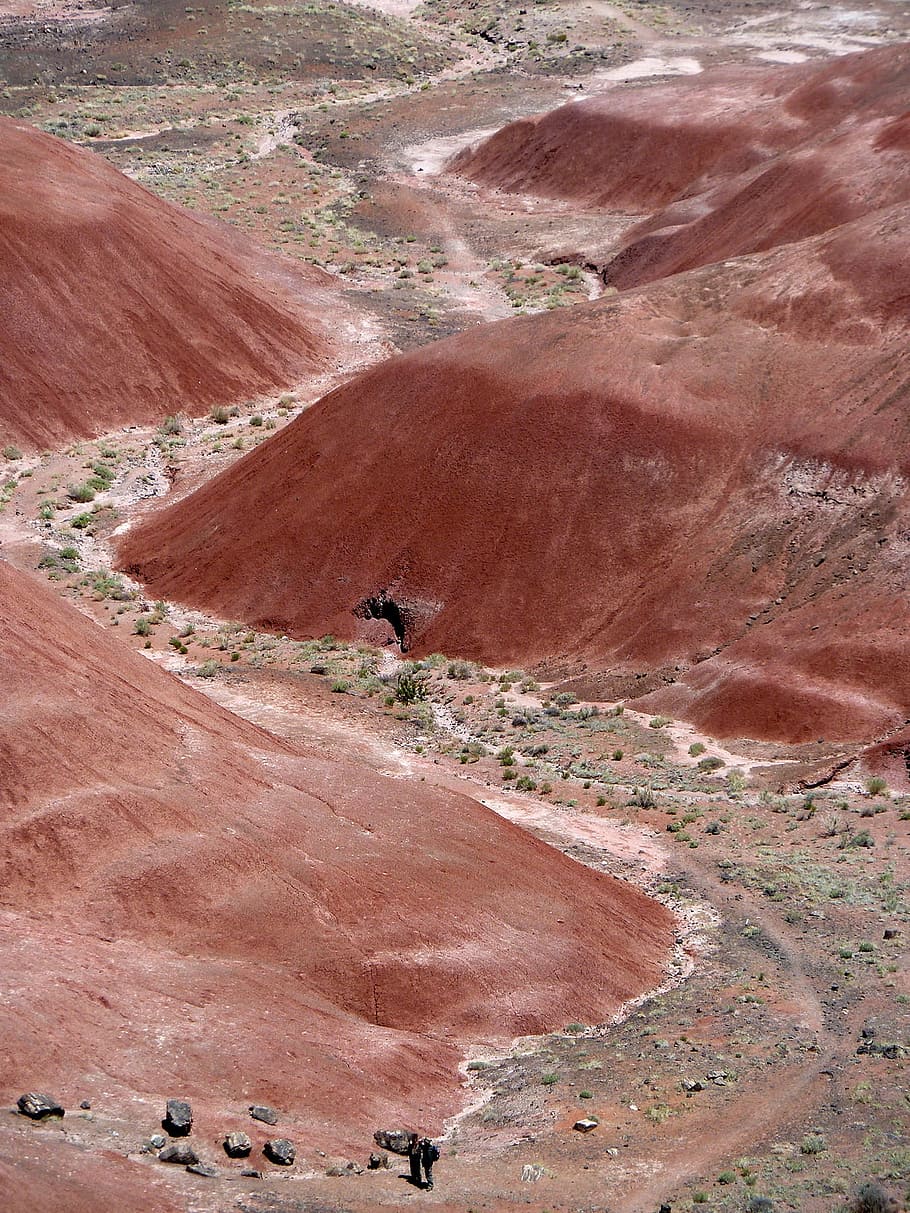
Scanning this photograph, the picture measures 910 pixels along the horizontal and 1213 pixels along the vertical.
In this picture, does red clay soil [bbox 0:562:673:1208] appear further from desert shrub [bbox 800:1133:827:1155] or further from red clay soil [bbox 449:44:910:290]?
red clay soil [bbox 449:44:910:290]

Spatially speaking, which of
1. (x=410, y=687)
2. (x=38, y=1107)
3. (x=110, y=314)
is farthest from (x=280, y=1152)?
(x=110, y=314)

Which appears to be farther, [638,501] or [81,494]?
[81,494]

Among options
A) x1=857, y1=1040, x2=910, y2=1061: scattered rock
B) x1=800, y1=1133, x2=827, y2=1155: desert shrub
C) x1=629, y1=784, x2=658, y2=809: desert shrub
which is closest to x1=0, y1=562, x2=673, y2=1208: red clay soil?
x1=857, y1=1040, x2=910, y2=1061: scattered rock

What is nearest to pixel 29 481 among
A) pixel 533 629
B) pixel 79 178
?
pixel 79 178

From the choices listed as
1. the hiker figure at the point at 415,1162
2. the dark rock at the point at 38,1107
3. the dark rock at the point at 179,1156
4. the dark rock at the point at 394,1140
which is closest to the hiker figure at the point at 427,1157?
the hiker figure at the point at 415,1162

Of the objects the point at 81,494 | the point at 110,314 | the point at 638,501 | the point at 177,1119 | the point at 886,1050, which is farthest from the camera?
the point at 110,314

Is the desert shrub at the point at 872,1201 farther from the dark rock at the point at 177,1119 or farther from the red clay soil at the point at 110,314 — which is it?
the red clay soil at the point at 110,314

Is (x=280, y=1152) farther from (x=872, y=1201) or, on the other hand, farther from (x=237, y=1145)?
(x=872, y=1201)
